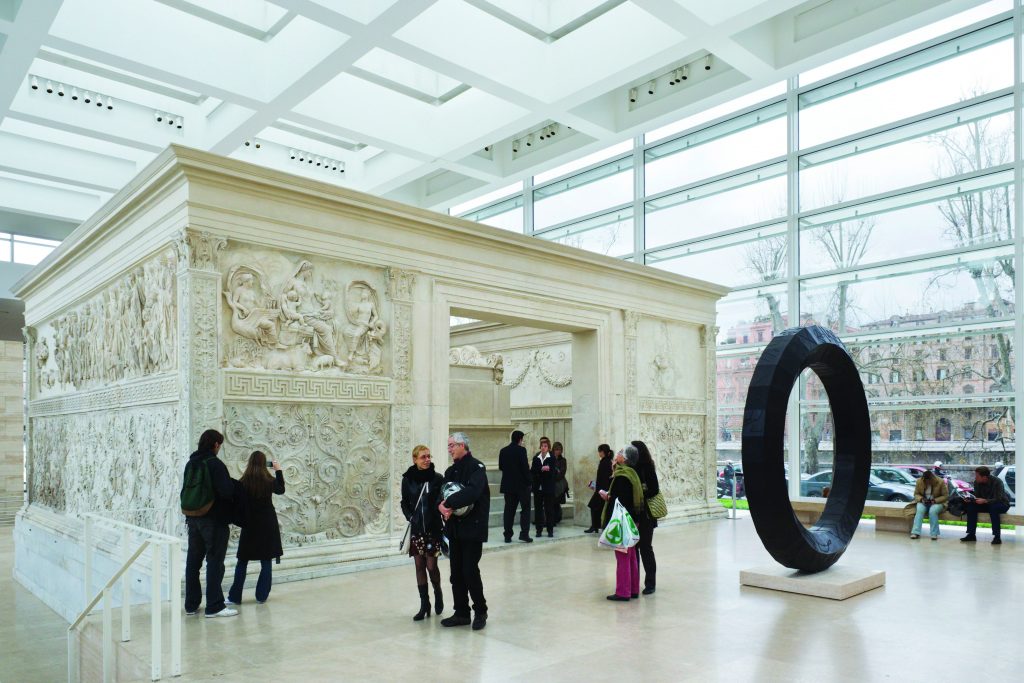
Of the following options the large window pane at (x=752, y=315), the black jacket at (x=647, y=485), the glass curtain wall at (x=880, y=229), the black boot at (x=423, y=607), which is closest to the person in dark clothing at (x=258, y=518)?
the black boot at (x=423, y=607)

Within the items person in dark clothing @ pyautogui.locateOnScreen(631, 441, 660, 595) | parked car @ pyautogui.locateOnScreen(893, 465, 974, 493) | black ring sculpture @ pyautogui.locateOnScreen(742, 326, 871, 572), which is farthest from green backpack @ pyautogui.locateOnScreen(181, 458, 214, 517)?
parked car @ pyautogui.locateOnScreen(893, 465, 974, 493)

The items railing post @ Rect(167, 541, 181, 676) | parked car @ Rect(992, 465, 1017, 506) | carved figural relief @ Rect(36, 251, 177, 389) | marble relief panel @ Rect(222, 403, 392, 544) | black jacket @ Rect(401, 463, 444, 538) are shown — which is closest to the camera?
railing post @ Rect(167, 541, 181, 676)

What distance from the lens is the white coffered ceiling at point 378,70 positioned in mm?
12898

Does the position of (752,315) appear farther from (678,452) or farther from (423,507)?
(423,507)

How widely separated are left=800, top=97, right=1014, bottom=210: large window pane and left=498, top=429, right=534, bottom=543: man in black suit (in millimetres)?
9502

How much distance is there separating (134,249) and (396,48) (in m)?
6.08

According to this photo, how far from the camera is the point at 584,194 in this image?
21.5 metres

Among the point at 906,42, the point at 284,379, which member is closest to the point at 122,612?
the point at 284,379

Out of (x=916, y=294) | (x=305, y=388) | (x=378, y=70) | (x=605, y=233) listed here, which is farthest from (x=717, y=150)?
(x=305, y=388)

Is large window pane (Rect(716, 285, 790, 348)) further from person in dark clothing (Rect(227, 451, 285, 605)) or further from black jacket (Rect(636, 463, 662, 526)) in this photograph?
person in dark clothing (Rect(227, 451, 285, 605))

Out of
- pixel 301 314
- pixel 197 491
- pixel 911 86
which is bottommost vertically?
pixel 197 491

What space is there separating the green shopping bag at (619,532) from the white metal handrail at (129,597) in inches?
147

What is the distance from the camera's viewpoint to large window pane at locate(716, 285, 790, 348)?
57.3ft

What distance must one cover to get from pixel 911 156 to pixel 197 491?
14.6 metres
